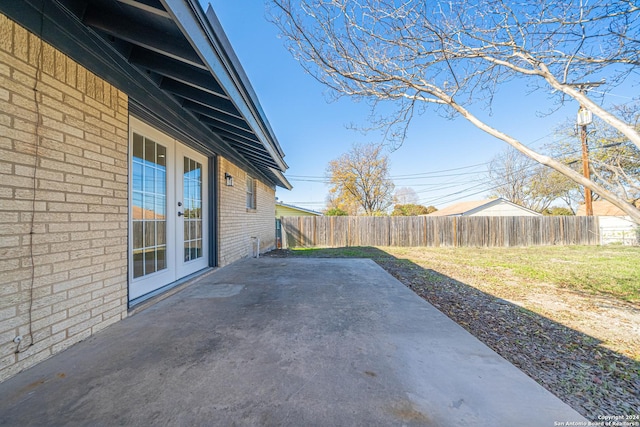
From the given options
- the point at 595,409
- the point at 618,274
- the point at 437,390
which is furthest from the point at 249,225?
the point at 618,274

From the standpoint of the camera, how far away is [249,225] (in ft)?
22.2

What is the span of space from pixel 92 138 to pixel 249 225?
4.81 meters

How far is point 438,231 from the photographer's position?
11.9 meters

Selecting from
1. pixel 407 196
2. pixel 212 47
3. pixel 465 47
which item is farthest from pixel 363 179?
pixel 212 47

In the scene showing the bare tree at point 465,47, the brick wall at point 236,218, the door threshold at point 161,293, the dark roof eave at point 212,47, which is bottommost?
the door threshold at point 161,293

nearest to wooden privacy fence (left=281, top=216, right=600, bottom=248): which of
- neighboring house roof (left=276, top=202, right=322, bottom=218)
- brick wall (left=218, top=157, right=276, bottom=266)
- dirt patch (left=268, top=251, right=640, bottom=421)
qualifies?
brick wall (left=218, top=157, right=276, bottom=266)

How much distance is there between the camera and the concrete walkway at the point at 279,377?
1.22 meters

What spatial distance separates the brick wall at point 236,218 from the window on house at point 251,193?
8.0 inches

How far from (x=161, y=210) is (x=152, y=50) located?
187cm

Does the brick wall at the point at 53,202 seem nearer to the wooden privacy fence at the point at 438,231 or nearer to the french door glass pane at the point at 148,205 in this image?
the french door glass pane at the point at 148,205

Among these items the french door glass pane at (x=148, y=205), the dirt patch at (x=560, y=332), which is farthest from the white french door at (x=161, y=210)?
the dirt patch at (x=560, y=332)

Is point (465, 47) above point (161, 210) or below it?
above

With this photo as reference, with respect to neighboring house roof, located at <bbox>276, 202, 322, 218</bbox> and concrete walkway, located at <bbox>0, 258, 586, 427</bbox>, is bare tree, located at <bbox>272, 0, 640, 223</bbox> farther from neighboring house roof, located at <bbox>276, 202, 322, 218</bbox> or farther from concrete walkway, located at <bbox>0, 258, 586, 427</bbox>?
neighboring house roof, located at <bbox>276, 202, 322, 218</bbox>

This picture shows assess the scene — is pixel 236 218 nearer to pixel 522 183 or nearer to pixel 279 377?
pixel 279 377
